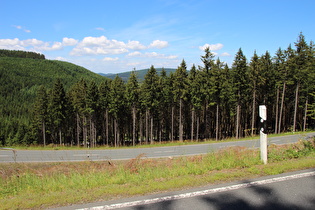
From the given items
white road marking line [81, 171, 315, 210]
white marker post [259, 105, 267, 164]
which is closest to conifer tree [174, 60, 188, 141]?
white marker post [259, 105, 267, 164]

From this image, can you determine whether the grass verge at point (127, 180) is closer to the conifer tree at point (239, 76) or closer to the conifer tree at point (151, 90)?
the conifer tree at point (239, 76)

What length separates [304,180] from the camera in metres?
5.06

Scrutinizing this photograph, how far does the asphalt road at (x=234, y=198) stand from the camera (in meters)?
3.89

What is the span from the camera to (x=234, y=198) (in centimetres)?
421

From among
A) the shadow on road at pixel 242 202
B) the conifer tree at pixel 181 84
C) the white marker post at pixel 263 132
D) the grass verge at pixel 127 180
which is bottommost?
the grass verge at pixel 127 180

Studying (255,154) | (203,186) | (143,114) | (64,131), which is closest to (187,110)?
(143,114)

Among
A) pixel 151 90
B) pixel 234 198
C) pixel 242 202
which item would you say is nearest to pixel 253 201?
pixel 242 202

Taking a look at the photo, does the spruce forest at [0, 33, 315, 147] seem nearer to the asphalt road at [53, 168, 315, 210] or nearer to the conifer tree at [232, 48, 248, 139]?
the conifer tree at [232, 48, 248, 139]

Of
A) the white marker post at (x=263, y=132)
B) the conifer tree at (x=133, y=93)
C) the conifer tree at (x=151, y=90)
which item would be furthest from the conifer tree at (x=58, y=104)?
the white marker post at (x=263, y=132)

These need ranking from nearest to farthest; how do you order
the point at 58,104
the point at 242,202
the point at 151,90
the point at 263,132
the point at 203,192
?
the point at 242,202
the point at 203,192
the point at 263,132
the point at 151,90
the point at 58,104

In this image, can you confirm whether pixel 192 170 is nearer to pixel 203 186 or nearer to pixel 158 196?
pixel 203 186

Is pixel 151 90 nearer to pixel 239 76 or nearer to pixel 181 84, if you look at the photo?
pixel 181 84

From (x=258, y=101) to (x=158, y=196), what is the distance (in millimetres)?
45009

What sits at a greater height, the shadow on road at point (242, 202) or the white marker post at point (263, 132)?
the white marker post at point (263, 132)
